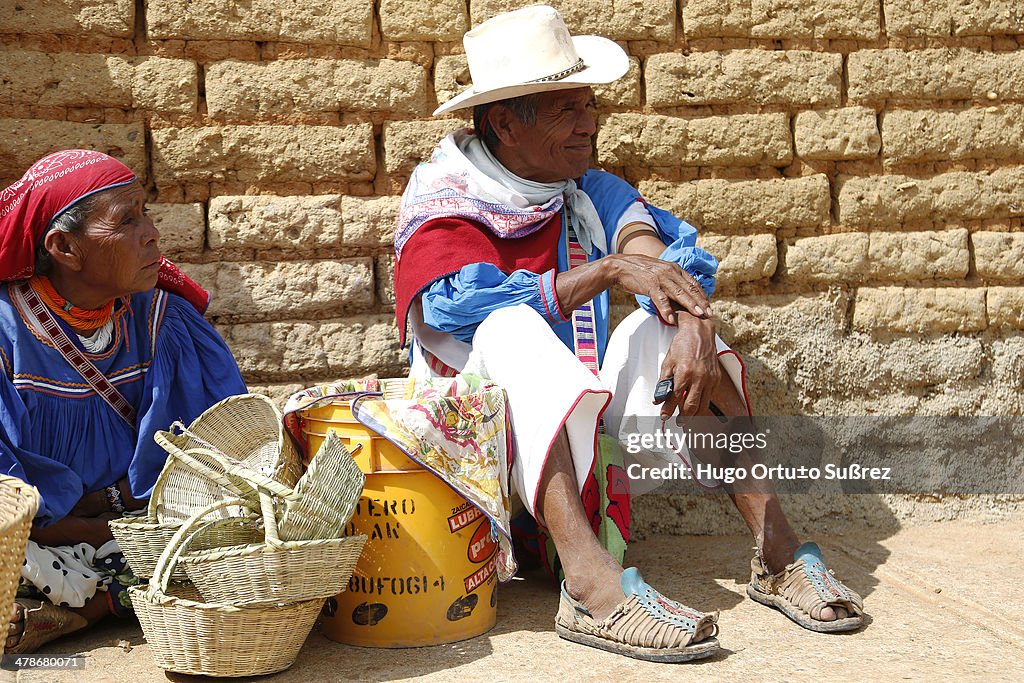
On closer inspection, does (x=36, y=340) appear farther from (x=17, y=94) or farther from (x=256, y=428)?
(x=17, y=94)

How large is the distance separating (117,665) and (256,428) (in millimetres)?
760

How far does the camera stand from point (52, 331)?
3.34m

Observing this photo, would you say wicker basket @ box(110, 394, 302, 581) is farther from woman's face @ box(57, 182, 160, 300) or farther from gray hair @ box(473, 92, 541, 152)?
gray hair @ box(473, 92, 541, 152)

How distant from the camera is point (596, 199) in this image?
160 inches

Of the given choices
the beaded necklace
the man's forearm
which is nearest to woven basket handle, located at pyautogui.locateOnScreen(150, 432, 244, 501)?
the beaded necklace


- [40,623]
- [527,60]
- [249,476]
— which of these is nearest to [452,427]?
A: [249,476]

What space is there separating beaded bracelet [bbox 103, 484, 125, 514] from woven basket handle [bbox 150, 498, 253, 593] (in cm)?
61

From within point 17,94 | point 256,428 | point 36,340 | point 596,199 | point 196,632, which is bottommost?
point 196,632

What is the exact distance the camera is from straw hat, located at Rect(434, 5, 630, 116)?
12.4 ft

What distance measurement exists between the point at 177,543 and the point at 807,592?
185 cm

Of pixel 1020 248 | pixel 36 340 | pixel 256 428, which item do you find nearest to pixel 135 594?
pixel 256 428

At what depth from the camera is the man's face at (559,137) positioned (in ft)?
12.7

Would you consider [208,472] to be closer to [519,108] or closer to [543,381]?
[543,381]

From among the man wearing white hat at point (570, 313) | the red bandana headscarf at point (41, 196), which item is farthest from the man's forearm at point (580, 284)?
the red bandana headscarf at point (41, 196)
